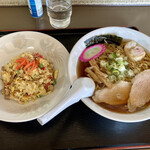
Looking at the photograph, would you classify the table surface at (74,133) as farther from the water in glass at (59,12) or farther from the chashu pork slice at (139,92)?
the water in glass at (59,12)

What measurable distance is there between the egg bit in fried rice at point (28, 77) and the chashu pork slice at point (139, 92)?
55 cm

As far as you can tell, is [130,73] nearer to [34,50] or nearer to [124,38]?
[124,38]

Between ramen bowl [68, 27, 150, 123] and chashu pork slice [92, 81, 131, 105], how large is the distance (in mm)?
81

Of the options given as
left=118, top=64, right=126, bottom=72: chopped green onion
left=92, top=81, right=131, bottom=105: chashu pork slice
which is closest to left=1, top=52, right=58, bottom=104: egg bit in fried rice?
left=92, top=81, right=131, bottom=105: chashu pork slice

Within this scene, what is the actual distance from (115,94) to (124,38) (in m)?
0.54

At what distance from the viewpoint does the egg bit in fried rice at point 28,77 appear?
3.66 ft

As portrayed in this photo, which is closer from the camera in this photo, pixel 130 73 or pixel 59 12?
pixel 130 73

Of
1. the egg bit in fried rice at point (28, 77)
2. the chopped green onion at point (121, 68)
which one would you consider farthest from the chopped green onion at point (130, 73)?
the egg bit in fried rice at point (28, 77)

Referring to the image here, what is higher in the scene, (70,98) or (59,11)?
(59,11)

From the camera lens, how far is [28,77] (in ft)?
3.82

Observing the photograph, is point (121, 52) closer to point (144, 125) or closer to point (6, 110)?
point (144, 125)

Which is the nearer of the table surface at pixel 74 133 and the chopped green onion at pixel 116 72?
the table surface at pixel 74 133

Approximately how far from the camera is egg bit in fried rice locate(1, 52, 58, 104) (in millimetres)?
1117

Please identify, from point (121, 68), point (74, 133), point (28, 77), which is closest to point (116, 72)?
point (121, 68)
